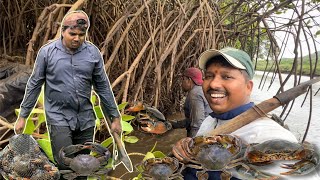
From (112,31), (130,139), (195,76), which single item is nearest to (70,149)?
(130,139)

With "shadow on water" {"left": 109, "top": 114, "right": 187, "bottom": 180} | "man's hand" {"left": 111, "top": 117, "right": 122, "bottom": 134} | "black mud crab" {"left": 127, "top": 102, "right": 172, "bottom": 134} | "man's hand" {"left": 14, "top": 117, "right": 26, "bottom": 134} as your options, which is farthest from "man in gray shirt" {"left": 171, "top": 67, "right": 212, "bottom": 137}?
"man's hand" {"left": 14, "top": 117, "right": 26, "bottom": 134}

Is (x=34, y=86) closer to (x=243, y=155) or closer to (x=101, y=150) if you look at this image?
(x=101, y=150)

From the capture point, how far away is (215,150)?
1.90 ft

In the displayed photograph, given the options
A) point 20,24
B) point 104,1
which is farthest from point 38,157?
point 20,24

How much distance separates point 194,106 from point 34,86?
4.33ft

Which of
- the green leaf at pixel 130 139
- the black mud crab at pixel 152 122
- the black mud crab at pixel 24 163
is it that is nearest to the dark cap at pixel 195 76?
the green leaf at pixel 130 139

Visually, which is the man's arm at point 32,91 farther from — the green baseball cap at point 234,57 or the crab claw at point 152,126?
the green baseball cap at point 234,57

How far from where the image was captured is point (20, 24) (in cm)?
322

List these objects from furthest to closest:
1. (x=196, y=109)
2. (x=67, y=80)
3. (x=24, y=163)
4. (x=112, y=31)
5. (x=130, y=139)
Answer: (x=196, y=109)
(x=112, y=31)
(x=130, y=139)
(x=67, y=80)
(x=24, y=163)

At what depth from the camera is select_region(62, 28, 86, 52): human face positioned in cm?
100

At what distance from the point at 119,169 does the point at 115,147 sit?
1.80 metres

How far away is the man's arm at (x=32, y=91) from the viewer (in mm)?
1022

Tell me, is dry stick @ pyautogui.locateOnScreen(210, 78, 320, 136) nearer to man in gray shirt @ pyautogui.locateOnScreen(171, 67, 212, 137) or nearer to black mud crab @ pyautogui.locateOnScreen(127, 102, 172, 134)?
black mud crab @ pyautogui.locateOnScreen(127, 102, 172, 134)

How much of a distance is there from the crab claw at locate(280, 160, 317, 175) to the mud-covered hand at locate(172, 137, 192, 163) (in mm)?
151
